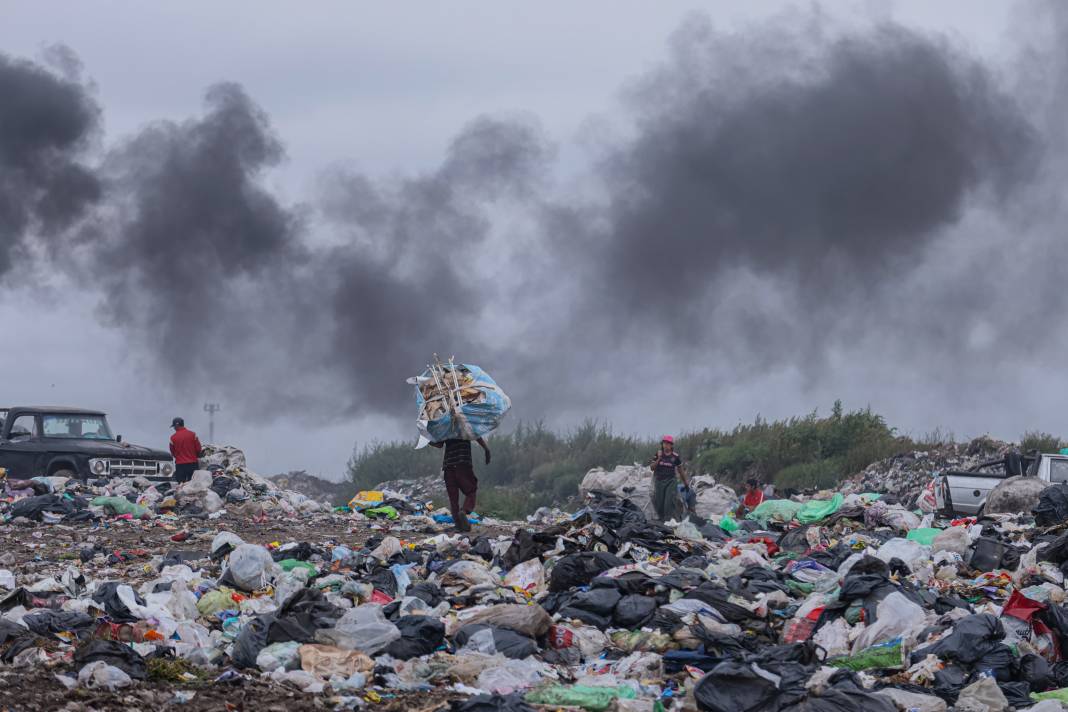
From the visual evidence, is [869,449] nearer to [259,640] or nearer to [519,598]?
[519,598]

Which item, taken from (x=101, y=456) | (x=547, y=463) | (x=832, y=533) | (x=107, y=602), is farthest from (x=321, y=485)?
(x=107, y=602)

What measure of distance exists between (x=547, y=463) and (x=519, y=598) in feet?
60.5

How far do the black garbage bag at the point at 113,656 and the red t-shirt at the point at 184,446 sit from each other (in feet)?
33.9

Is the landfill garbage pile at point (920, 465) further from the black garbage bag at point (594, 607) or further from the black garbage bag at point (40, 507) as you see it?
the black garbage bag at point (594, 607)

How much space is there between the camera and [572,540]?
9977 mm

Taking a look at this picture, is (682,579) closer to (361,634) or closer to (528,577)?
(528,577)

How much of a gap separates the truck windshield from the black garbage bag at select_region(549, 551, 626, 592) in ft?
36.6

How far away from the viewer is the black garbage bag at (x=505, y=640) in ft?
23.3

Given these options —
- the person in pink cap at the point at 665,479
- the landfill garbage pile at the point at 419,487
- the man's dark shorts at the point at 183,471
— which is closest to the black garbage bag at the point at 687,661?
the person in pink cap at the point at 665,479

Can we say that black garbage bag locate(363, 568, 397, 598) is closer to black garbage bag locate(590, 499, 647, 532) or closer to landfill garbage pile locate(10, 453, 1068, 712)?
landfill garbage pile locate(10, 453, 1068, 712)

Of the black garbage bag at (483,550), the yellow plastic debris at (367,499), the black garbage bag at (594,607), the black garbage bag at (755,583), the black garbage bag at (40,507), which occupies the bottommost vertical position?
the black garbage bag at (594,607)

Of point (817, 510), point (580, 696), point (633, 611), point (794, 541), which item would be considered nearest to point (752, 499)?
point (817, 510)

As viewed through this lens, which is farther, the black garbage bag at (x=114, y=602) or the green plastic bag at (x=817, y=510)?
the green plastic bag at (x=817, y=510)

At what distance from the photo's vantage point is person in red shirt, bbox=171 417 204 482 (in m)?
16.6
